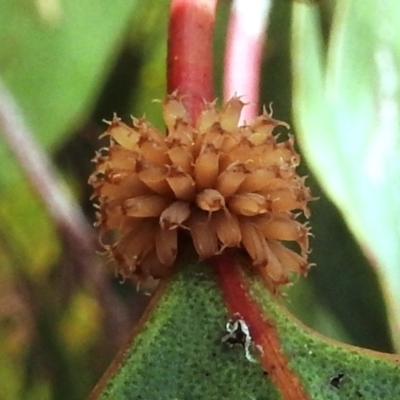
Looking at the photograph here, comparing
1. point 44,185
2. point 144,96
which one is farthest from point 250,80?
point 44,185

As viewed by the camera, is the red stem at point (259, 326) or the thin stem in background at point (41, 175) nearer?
the red stem at point (259, 326)

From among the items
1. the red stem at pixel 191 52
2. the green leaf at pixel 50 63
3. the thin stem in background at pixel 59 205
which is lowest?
the thin stem in background at pixel 59 205

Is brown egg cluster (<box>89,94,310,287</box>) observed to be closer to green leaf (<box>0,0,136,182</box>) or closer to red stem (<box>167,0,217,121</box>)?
red stem (<box>167,0,217,121</box>)

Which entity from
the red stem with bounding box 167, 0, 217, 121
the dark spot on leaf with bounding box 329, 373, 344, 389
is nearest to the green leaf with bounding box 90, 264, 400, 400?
the dark spot on leaf with bounding box 329, 373, 344, 389

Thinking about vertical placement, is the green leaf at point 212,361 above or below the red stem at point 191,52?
below

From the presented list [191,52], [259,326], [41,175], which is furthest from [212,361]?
[41,175]

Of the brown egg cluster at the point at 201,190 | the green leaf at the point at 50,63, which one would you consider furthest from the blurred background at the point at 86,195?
the brown egg cluster at the point at 201,190

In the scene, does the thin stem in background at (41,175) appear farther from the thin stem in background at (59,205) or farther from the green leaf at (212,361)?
the green leaf at (212,361)
